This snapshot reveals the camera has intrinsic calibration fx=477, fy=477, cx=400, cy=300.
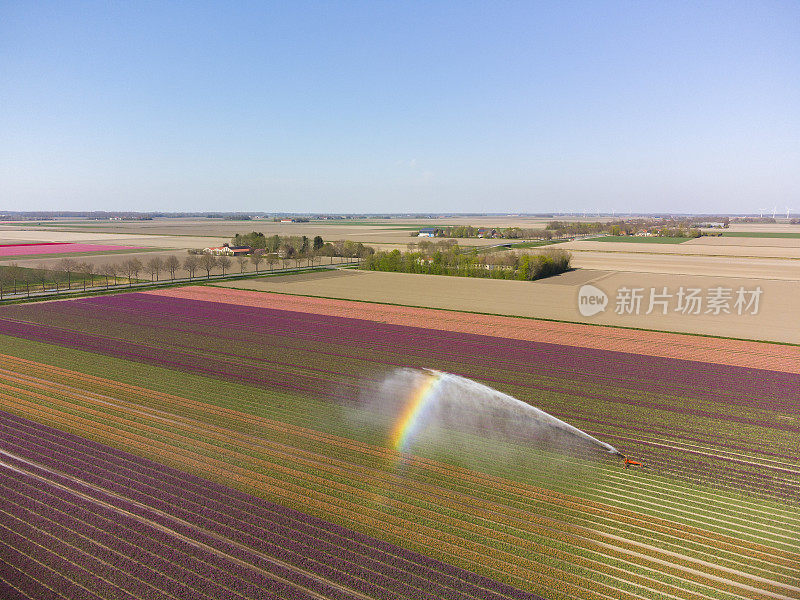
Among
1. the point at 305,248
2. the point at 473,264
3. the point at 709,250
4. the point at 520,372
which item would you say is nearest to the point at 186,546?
the point at 520,372

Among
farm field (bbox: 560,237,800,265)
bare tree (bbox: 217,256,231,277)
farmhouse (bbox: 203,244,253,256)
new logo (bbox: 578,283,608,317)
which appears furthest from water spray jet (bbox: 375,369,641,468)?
farmhouse (bbox: 203,244,253,256)

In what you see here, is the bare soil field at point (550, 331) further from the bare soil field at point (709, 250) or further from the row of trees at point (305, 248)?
the bare soil field at point (709, 250)

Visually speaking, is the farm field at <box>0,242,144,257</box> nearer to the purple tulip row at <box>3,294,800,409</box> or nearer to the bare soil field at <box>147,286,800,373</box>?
the bare soil field at <box>147,286,800,373</box>

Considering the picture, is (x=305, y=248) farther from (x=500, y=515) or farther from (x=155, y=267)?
(x=500, y=515)

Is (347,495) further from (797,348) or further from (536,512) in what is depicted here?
(797,348)

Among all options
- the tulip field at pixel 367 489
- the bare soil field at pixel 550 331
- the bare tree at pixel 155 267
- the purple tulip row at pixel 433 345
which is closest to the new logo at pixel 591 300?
the bare soil field at pixel 550 331
